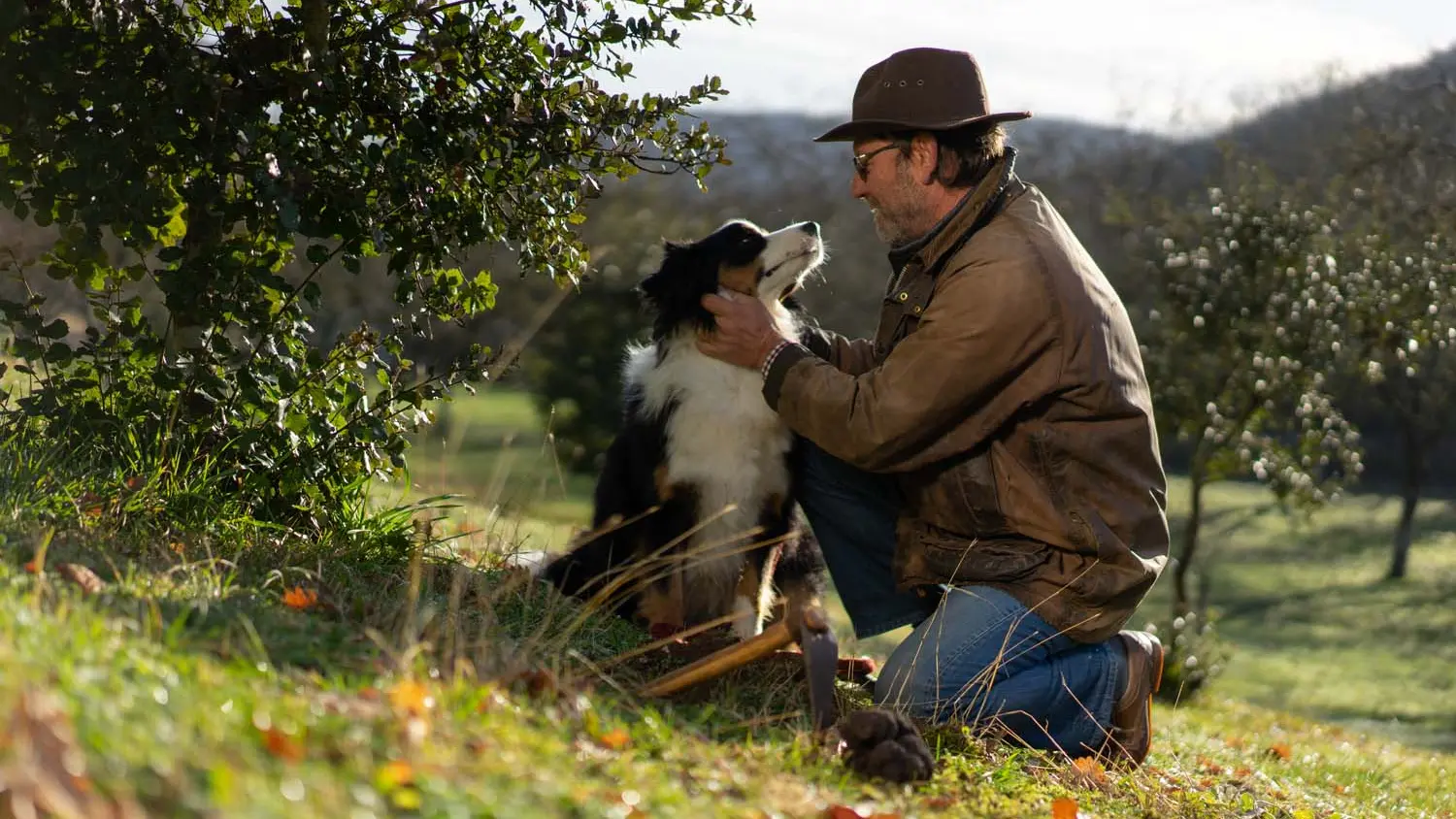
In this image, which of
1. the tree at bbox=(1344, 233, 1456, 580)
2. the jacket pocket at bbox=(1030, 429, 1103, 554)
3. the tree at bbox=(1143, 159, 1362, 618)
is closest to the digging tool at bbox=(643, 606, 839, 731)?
the jacket pocket at bbox=(1030, 429, 1103, 554)

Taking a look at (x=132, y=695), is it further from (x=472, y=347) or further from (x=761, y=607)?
(x=761, y=607)

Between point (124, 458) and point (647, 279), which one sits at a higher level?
point (647, 279)

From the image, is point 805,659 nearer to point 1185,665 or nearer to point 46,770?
point 46,770

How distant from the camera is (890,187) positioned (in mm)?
4430

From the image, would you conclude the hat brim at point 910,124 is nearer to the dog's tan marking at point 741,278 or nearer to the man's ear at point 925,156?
the man's ear at point 925,156

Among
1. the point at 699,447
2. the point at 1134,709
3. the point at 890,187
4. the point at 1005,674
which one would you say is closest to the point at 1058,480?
the point at 1005,674

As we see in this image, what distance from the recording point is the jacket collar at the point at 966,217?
4.27 m

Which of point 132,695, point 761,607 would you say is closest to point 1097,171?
point 761,607

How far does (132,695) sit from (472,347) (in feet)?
8.52

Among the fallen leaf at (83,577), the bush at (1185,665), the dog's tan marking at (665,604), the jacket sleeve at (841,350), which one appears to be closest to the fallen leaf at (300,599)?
the fallen leaf at (83,577)

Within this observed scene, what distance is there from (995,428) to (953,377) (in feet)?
0.77

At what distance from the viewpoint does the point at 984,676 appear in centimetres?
398

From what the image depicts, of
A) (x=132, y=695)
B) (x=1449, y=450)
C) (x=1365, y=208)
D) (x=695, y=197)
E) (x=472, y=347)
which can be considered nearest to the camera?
(x=132, y=695)

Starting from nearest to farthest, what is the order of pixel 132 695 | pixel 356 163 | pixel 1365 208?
pixel 132 695
pixel 356 163
pixel 1365 208
